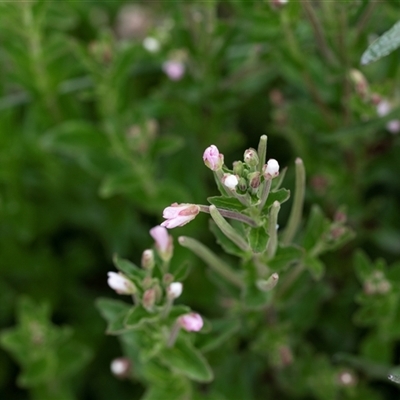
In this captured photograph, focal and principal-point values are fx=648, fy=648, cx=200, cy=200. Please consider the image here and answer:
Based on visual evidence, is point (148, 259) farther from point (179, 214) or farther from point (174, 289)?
point (179, 214)

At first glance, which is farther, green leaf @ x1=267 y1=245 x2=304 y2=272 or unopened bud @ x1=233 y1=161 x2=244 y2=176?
green leaf @ x1=267 y1=245 x2=304 y2=272

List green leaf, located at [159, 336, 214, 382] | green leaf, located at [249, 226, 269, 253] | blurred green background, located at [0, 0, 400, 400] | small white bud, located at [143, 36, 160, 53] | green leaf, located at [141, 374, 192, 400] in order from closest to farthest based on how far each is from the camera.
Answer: green leaf, located at [249, 226, 269, 253], green leaf, located at [159, 336, 214, 382], green leaf, located at [141, 374, 192, 400], blurred green background, located at [0, 0, 400, 400], small white bud, located at [143, 36, 160, 53]

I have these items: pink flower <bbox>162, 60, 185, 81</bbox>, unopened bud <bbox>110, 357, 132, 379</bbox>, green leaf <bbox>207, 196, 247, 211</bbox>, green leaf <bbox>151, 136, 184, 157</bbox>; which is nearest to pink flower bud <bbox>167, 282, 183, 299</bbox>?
green leaf <bbox>207, 196, 247, 211</bbox>

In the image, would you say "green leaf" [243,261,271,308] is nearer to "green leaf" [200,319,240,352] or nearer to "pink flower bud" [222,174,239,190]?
"green leaf" [200,319,240,352]

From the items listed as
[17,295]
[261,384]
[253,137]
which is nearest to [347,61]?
[253,137]

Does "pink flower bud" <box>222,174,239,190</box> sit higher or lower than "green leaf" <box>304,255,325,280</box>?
higher

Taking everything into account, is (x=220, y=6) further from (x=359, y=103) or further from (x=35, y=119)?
(x=359, y=103)

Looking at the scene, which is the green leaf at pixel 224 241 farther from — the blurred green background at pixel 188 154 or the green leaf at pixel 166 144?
the green leaf at pixel 166 144

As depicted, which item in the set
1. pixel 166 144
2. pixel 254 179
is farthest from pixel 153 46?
pixel 254 179
